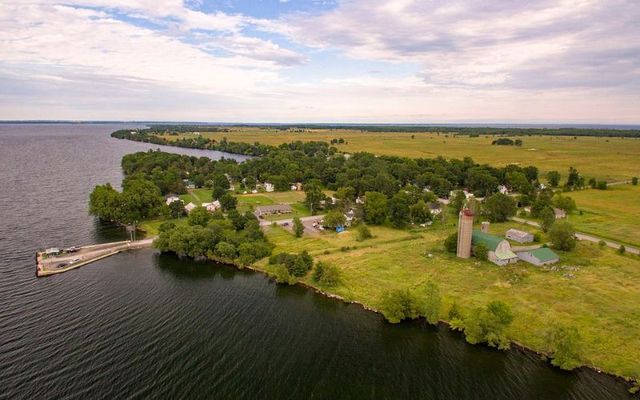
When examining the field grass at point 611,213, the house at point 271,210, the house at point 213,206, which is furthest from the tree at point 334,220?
the field grass at point 611,213

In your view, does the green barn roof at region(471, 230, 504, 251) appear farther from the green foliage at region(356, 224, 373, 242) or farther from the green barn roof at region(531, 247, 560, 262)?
the green foliage at region(356, 224, 373, 242)

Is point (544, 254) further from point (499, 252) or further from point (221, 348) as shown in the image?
point (221, 348)

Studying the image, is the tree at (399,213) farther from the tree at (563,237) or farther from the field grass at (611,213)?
the field grass at (611,213)

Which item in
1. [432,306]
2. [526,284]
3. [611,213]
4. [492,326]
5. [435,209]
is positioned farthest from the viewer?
[435,209]

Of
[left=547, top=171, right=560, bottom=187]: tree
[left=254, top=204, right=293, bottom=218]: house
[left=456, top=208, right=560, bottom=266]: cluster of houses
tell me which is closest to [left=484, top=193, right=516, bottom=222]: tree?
[left=456, top=208, right=560, bottom=266]: cluster of houses

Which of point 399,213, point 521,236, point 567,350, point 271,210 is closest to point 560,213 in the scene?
point 521,236

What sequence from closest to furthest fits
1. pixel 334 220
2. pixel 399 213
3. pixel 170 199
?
pixel 334 220 < pixel 399 213 < pixel 170 199

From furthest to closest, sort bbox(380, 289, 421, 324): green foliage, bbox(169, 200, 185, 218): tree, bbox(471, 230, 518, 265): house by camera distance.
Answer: bbox(169, 200, 185, 218): tree, bbox(471, 230, 518, 265): house, bbox(380, 289, 421, 324): green foliage
